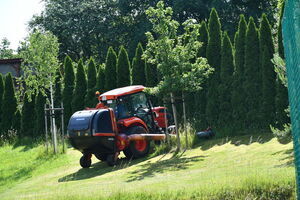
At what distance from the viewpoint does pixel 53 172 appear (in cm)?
1416

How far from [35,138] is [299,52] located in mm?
18433

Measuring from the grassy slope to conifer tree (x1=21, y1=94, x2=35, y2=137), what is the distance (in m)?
4.02

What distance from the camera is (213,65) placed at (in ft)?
57.7

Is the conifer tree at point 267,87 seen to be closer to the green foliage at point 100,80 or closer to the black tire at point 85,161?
the black tire at point 85,161

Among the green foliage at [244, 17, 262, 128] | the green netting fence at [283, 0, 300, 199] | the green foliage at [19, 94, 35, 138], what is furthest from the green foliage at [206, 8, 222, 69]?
the green netting fence at [283, 0, 300, 199]

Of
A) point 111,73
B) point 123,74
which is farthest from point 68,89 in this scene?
point 123,74

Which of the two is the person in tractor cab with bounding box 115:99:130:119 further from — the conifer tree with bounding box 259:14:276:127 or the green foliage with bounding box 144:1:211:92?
the conifer tree with bounding box 259:14:276:127

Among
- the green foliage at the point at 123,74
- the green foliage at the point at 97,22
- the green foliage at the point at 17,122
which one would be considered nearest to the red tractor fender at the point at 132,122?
the green foliage at the point at 123,74

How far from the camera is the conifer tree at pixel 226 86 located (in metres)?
17.0

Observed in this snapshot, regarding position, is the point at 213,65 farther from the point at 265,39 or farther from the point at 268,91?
the point at 268,91

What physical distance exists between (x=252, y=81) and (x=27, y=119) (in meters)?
11.4

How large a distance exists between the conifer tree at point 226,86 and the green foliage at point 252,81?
0.74 meters

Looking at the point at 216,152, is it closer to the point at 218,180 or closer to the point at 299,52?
the point at 218,180

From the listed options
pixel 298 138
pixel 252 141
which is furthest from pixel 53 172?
pixel 298 138
